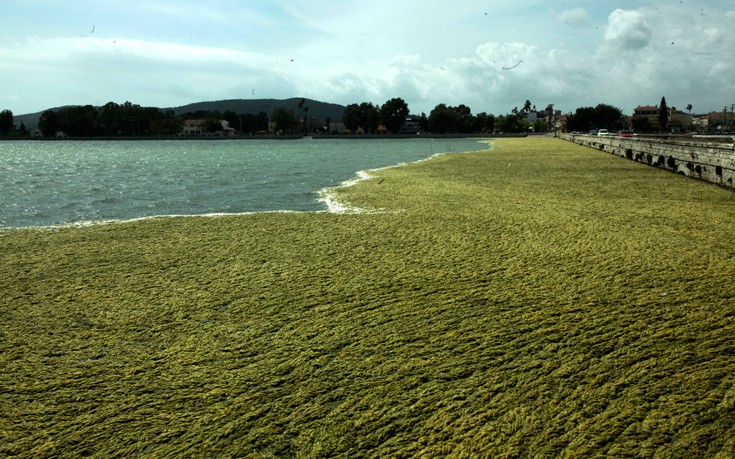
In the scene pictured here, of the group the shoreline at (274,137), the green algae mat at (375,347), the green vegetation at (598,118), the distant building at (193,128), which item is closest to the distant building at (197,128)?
the distant building at (193,128)

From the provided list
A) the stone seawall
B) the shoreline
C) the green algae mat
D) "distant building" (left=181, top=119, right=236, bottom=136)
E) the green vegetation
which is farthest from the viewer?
"distant building" (left=181, top=119, right=236, bottom=136)

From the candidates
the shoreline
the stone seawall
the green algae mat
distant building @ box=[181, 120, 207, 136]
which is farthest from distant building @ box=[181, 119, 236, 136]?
the green algae mat

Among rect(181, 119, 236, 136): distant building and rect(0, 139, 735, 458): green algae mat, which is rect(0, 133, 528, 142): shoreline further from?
rect(0, 139, 735, 458): green algae mat

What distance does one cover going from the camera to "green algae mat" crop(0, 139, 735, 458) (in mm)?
2617

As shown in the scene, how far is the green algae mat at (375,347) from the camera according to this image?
2.62m

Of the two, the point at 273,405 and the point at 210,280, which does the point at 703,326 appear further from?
the point at 210,280

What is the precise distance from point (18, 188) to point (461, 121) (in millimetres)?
162207

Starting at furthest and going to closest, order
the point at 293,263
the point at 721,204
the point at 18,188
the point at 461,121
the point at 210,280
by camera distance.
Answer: the point at 461,121, the point at 18,188, the point at 721,204, the point at 293,263, the point at 210,280

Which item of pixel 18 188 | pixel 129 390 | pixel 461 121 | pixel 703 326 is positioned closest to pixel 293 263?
pixel 129 390

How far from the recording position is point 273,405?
290cm

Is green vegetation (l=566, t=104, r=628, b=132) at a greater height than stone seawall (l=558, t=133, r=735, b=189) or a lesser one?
greater

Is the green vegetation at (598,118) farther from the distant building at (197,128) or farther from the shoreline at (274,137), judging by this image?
the distant building at (197,128)

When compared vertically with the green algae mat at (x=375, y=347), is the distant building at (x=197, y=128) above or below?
above

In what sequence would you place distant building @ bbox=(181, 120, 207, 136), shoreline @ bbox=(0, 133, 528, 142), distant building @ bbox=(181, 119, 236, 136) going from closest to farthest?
shoreline @ bbox=(0, 133, 528, 142), distant building @ bbox=(181, 119, 236, 136), distant building @ bbox=(181, 120, 207, 136)
